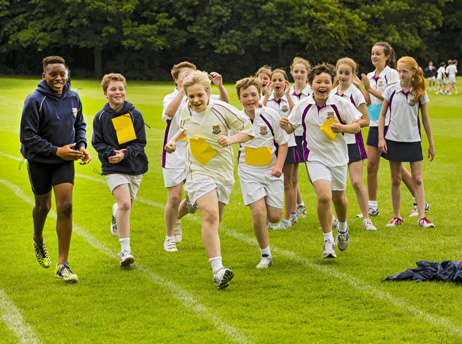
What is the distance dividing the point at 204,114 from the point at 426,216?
455 cm

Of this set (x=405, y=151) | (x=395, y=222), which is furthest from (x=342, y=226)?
(x=405, y=151)

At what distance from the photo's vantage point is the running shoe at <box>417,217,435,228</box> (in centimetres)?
895

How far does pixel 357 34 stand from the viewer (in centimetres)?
6775

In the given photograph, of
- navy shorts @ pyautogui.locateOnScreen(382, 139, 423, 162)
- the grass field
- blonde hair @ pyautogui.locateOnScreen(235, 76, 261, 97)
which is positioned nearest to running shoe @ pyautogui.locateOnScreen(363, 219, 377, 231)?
the grass field

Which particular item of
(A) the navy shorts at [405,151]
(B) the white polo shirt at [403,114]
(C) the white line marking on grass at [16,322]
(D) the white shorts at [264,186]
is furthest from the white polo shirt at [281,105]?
(C) the white line marking on grass at [16,322]

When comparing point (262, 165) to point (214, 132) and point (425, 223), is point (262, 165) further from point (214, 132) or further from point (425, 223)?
point (425, 223)

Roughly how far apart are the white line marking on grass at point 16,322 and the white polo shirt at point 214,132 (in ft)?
6.50

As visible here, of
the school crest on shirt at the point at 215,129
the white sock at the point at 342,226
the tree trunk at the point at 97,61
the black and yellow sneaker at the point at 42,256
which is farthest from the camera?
the tree trunk at the point at 97,61

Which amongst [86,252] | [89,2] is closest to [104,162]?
[86,252]

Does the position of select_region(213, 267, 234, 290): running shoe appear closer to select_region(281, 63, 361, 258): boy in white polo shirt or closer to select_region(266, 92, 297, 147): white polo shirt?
select_region(281, 63, 361, 258): boy in white polo shirt

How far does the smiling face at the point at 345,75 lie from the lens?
28.6ft

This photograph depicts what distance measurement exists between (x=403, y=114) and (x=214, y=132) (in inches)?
136

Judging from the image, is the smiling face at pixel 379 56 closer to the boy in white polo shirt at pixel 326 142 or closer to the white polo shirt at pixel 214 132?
the boy in white polo shirt at pixel 326 142

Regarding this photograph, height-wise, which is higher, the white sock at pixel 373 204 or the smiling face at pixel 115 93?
the smiling face at pixel 115 93
